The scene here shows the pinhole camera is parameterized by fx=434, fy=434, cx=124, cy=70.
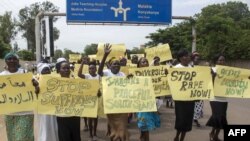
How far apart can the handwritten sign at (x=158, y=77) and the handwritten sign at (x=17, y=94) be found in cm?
217

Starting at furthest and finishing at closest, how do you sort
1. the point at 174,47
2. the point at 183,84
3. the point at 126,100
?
the point at 174,47, the point at 183,84, the point at 126,100

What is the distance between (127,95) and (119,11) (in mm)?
11216

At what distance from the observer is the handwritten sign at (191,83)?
7051 millimetres

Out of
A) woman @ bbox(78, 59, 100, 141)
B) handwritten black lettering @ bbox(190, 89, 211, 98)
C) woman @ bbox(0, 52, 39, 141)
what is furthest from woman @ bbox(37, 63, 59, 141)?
handwritten black lettering @ bbox(190, 89, 211, 98)

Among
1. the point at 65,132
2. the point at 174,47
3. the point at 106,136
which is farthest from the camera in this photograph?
the point at 174,47

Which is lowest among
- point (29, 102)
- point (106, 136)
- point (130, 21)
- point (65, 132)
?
point (106, 136)

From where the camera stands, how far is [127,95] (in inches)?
261

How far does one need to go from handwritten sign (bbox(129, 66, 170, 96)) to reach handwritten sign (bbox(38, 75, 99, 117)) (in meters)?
1.50

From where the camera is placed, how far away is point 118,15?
57.6ft

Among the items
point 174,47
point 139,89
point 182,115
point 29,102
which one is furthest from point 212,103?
point 174,47

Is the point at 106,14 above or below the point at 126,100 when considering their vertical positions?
above

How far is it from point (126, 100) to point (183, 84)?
3.53ft

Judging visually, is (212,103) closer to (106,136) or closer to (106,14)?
(106,136)

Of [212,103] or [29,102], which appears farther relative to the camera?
[212,103]
